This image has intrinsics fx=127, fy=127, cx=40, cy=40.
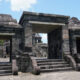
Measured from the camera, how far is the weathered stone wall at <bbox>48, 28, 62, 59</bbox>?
12.0 meters

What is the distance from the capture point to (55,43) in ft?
43.3

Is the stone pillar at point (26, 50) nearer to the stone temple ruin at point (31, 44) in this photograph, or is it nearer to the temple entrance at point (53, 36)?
the stone temple ruin at point (31, 44)

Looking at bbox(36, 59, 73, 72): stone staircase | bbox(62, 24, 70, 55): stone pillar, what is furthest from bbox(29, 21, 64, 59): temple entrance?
bbox(36, 59, 73, 72): stone staircase

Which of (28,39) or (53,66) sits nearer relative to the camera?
(53,66)

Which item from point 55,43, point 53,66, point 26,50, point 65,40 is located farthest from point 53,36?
point 53,66

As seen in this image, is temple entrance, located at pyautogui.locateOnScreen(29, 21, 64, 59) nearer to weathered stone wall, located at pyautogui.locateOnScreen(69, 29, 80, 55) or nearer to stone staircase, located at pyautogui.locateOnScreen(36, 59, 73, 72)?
weathered stone wall, located at pyautogui.locateOnScreen(69, 29, 80, 55)

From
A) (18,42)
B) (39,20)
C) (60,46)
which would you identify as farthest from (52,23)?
(18,42)

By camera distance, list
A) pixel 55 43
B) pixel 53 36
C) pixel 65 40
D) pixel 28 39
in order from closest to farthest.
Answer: pixel 28 39
pixel 65 40
pixel 55 43
pixel 53 36

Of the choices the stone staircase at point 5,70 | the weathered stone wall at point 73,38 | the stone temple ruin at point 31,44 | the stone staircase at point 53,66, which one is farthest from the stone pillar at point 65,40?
the stone staircase at point 5,70

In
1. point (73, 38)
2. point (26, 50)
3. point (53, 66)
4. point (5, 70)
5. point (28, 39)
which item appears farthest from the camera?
point (73, 38)

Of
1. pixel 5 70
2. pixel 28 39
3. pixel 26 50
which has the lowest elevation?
pixel 5 70

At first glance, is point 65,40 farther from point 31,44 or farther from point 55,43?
point 31,44

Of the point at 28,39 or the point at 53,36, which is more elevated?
the point at 53,36

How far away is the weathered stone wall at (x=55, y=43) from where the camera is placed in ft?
39.5
